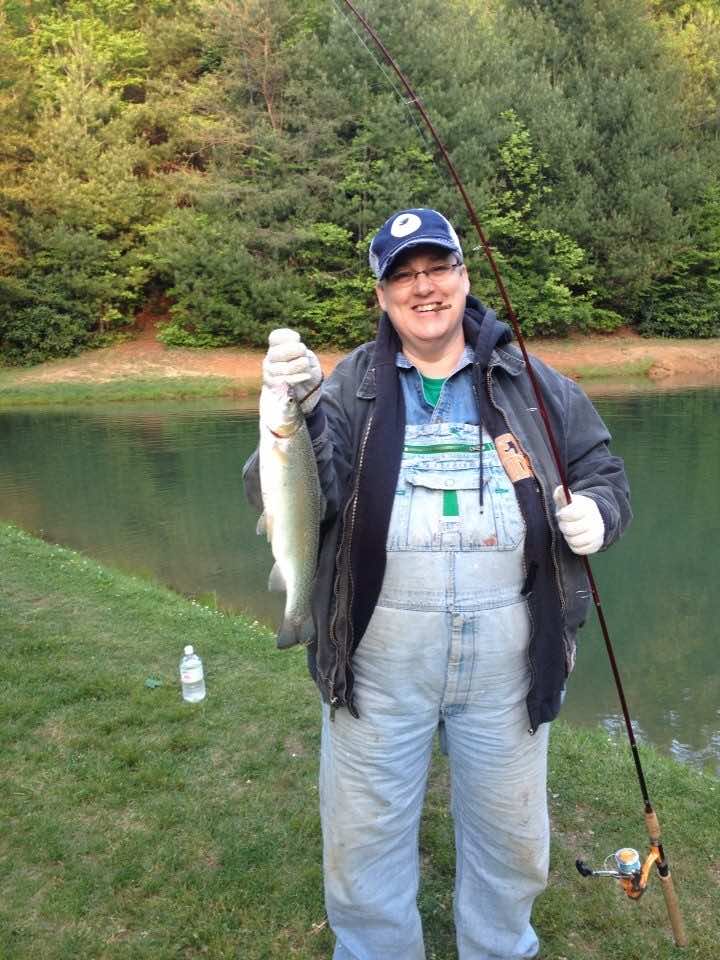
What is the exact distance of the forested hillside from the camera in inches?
1184

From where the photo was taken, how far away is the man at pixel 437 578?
251 cm

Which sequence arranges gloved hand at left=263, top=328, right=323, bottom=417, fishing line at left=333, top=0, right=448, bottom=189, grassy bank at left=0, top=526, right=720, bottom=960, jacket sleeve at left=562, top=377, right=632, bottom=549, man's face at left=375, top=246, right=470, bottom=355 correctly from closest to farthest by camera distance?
gloved hand at left=263, top=328, right=323, bottom=417, man's face at left=375, top=246, right=470, bottom=355, jacket sleeve at left=562, top=377, right=632, bottom=549, grassy bank at left=0, top=526, right=720, bottom=960, fishing line at left=333, top=0, right=448, bottom=189

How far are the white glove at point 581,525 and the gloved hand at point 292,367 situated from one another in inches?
32.7

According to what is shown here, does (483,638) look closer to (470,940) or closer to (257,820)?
(470,940)

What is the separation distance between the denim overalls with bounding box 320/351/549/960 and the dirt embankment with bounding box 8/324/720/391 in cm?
2518

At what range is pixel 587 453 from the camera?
280 cm

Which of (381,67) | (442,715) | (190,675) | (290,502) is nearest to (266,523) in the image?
(290,502)

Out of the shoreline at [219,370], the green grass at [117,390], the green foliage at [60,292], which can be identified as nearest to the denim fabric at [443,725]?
the shoreline at [219,370]

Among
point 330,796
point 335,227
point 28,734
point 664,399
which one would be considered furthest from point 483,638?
point 335,227

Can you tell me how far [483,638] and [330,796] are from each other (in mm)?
738

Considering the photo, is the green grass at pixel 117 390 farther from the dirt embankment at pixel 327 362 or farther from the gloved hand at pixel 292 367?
the gloved hand at pixel 292 367

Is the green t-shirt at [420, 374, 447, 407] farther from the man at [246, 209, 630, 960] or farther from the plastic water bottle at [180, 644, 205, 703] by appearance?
the plastic water bottle at [180, 644, 205, 703]

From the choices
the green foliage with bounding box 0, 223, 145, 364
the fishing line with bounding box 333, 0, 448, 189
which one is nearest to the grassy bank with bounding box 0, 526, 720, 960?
the fishing line with bounding box 333, 0, 448, 189

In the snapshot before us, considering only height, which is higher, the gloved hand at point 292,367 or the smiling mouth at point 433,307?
the smiling mouth at point 433,307
